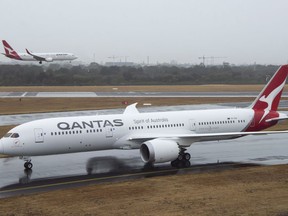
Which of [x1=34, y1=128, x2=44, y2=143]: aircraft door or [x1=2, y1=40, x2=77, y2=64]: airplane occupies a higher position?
[x1=2, y1=40, x2=77, y2=64]: airplane

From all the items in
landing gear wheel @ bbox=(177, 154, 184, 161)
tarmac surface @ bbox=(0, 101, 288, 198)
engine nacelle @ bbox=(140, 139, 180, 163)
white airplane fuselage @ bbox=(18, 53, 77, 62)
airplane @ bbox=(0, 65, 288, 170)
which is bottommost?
tarmac surface @ bbox=(0, 101, 288, 198)

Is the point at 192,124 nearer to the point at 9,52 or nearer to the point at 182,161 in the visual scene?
the point at 182,161

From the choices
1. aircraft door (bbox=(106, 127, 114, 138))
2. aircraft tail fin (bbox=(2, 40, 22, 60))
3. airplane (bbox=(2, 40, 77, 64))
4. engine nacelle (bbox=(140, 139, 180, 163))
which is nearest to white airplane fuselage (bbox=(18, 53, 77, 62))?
airplane (bbox=(2, 40, 77, 64))

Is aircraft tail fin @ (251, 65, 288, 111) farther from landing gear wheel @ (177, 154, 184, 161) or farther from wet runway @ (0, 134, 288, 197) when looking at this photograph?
landing gear wheel @ (177, 154, 184, 161)

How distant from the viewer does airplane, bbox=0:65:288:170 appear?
994 inches

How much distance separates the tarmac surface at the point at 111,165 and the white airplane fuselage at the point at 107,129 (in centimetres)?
129

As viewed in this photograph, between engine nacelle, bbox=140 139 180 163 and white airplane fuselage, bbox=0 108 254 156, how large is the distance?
172cm

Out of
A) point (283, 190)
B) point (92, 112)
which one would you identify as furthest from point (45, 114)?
point (283, 190)

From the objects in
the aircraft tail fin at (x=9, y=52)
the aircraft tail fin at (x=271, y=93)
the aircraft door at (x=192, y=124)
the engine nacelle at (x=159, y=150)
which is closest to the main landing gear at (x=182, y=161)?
the engine nacelle at (x=159, y=150)

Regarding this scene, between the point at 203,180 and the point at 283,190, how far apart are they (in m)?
4.16

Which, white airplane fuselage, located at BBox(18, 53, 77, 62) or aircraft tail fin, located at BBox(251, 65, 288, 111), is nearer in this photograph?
aircraft tail fin, located at BBox(251, 65, 288, 111)

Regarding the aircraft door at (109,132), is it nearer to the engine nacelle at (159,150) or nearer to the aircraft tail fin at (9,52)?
the engine nacelle at (159,150)

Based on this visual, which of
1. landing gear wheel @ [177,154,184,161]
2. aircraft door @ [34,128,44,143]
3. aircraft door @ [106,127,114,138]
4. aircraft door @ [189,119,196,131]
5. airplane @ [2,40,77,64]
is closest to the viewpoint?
aircraft door @ [34,128,44,143]

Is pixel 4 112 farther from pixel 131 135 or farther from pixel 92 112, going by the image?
pixel 131 135
